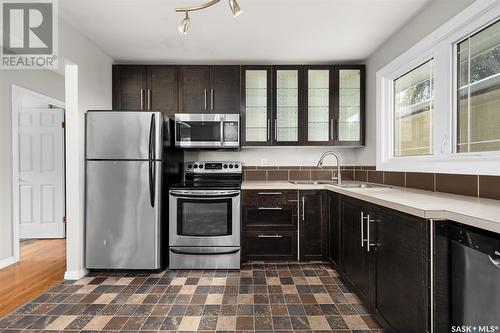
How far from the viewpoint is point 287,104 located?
11.3 feet

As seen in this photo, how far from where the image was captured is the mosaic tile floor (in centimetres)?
192

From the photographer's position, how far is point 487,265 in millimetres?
1065

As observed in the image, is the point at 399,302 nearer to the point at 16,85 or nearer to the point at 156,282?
the point at 156,282

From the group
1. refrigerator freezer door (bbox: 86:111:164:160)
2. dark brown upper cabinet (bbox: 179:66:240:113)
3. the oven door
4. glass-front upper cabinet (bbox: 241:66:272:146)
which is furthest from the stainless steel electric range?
dark brown upper cabinet (bbox: 179:66:240:113)

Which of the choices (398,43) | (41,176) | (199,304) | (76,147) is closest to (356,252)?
(199,304)

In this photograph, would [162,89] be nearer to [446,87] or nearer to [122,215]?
[122,215]

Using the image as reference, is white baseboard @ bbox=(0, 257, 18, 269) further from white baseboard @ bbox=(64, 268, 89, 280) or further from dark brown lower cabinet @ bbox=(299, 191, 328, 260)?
dark brown lower cabinet @ bbox=(299, 191, 328, 260)

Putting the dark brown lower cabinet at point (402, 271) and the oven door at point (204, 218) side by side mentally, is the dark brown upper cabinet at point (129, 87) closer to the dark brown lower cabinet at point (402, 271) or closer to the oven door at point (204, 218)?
the oven door at point (204, 218)

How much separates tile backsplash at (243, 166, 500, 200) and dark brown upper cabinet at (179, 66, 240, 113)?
877 millimetres

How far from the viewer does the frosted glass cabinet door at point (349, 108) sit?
11.3ft

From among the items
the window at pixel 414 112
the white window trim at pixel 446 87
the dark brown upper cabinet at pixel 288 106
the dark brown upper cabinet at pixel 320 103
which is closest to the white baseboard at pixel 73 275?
the dark brown upper cabinet at pixel 288 106

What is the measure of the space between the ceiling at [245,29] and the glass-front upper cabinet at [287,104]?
16 cm

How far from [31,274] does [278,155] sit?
116 inches

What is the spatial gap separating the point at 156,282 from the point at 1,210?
1.87 metres
